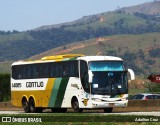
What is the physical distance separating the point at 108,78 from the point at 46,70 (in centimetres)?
550

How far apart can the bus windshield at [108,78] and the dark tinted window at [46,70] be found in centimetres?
144

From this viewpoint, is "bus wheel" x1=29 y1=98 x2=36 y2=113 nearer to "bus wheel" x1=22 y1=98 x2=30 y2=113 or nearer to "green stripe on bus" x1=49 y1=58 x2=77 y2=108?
"bus wheel" x1=22 y1=98 x2=30 y2=113

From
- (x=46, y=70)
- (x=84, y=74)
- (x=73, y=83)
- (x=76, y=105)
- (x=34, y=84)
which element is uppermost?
(x=46, y=70)

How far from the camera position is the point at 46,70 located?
39406mm

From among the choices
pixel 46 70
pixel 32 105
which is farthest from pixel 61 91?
pixel 32 105

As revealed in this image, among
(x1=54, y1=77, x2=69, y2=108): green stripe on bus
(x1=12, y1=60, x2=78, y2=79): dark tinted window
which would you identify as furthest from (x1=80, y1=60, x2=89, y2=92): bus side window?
(x1=54, y1=77, x2=69, y2=108): green stripe on bus

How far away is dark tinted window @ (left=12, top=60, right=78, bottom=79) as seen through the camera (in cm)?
3694

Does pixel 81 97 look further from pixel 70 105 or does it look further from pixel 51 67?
pixel 51 67

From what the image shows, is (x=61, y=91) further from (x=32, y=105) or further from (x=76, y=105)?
(x=32, y=105)

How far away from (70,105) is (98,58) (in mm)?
3457

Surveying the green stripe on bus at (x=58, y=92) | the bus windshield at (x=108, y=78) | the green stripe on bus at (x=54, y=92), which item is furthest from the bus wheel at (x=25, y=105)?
the bus windshield at (x=108, y=78)

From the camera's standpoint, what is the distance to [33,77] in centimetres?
4059

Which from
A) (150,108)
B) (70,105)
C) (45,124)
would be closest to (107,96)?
(70,105)

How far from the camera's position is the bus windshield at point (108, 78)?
35.4 metres
